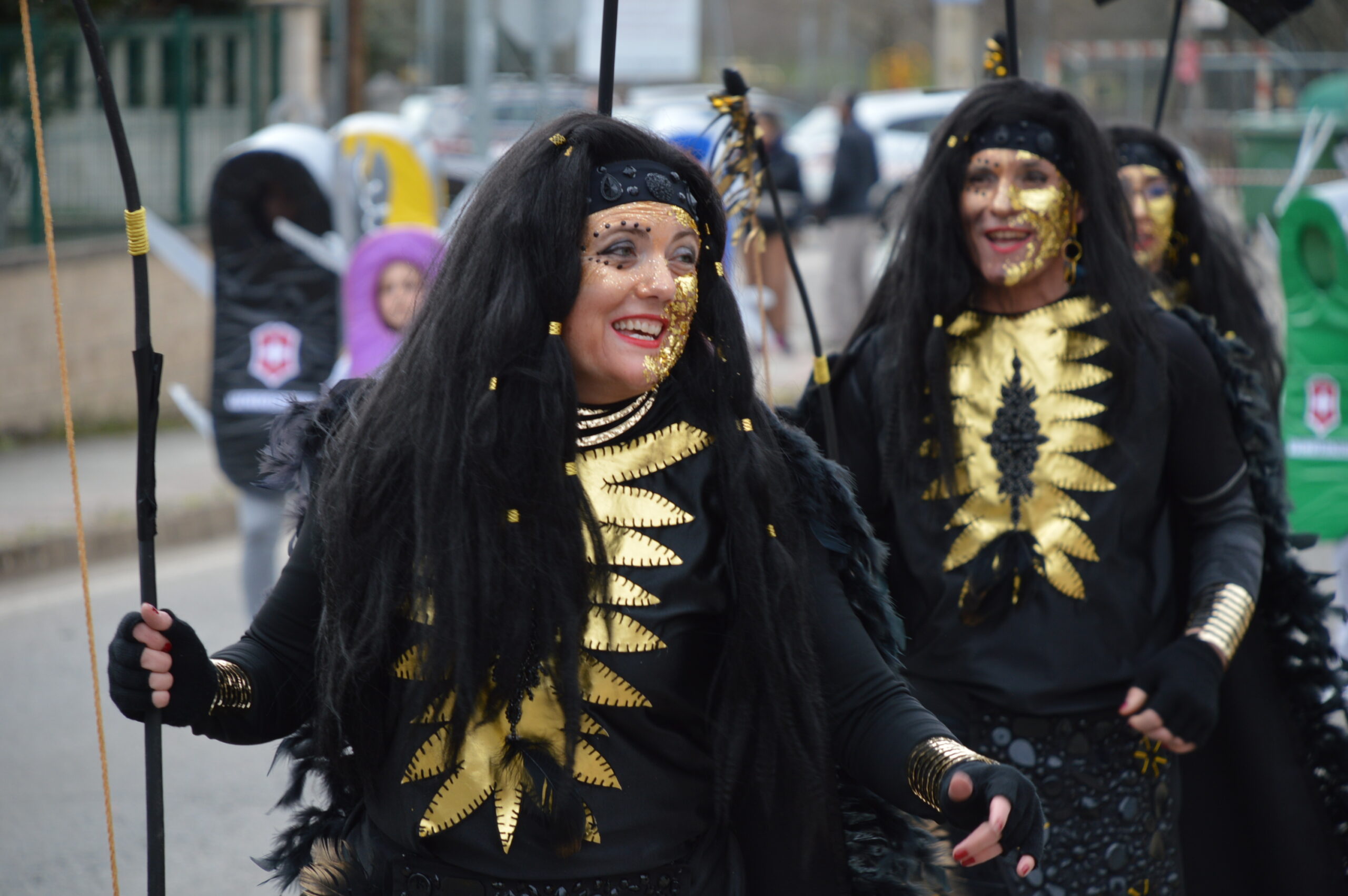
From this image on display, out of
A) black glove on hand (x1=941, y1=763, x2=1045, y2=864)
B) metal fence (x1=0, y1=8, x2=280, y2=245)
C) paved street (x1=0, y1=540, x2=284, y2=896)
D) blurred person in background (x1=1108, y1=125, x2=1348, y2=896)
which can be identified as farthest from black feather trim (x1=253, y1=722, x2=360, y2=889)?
metal fence (x1=0, y1=8, x2=280, y2=245)

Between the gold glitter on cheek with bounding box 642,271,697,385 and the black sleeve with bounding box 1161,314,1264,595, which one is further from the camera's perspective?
the black sleeve with bounding box 1161,314,1264,595

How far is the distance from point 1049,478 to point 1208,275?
5.17 ft

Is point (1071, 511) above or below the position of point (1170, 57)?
below

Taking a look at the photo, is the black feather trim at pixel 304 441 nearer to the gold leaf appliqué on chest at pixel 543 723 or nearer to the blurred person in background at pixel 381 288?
the gold leaf appliqué on chest at pixel 543 723

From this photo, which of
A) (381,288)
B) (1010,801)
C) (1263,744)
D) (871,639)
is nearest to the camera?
(1010,801)

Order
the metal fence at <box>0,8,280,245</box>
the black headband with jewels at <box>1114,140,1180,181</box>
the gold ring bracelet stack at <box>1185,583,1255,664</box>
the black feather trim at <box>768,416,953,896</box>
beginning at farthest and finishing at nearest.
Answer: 1. the metal fence at <box>0,8,280,245</box>
2. the black headband with jewels at <box>1114,140,1180,181</box>
3. the gold ring bracelet stack at <box>1185,583,1255,664</box>
4. the black feather trim at <box>768,416,953,896</box>

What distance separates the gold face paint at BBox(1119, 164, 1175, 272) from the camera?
4.49 m

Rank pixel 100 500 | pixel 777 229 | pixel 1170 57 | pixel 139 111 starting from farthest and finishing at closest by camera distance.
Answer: pixel 777 229 < pixel 139 111 < pixel 100 500 < pixel 1170 57

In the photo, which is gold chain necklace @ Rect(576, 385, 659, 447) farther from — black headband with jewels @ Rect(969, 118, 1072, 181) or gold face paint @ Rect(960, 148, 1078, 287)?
black headband with jewels @ Rect(969, 118, 1072, 181)

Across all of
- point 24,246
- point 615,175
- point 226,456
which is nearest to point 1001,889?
point 615,175

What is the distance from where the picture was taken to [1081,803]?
3006mm

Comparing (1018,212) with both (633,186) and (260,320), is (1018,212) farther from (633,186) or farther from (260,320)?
(260,320)

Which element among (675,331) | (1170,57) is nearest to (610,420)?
(675,331)

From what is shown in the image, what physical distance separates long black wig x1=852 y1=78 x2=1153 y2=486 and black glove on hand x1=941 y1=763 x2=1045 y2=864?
4.25 feet
